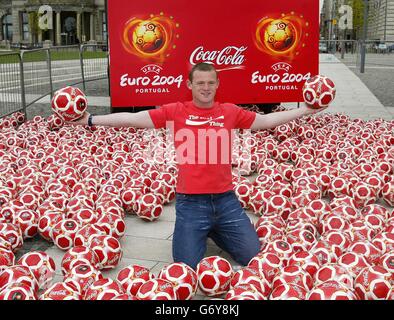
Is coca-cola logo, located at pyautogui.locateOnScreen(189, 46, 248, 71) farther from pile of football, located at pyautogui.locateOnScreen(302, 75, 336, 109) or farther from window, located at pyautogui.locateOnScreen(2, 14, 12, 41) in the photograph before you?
window, located at pyautogui.locateOnScreen(2, 14, 12, 41)

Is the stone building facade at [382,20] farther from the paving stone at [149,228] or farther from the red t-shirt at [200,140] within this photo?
the red t-shirt at [200,140]

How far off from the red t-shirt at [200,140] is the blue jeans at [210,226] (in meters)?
0.10

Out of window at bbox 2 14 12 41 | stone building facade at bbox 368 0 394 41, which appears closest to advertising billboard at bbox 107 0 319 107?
Result: stone building facade at bbox 368 0 394 41

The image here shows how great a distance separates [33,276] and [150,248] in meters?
1.41

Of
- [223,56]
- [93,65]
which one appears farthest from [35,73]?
[223,56]

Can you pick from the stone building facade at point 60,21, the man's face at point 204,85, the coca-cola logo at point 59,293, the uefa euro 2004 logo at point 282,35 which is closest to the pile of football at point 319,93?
the man's face at point 204,85

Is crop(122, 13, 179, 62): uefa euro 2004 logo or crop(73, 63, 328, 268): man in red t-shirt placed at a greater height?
crop(122, 13, 179, 62): uefa euro 2004 logo

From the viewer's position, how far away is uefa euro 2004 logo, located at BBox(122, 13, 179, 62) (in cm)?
1033

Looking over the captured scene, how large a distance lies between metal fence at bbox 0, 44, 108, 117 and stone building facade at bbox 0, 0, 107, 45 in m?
64.1

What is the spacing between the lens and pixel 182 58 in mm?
10508
